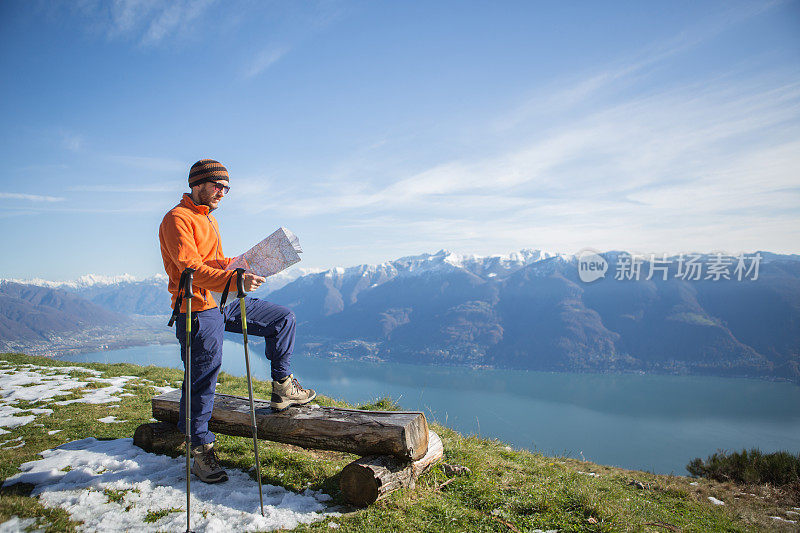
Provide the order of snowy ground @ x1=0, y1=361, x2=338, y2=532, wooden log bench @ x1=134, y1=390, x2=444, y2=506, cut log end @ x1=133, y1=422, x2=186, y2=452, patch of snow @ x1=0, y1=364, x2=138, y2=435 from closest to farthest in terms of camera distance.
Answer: snowy ground @ x1=0, y1=361, x2=338, y2=532 → wooden log bench @ x1=134, y1=390, x2=444, y2=506 → cut log end @ x1=133, y1=422, x2=186, y2=452 → patch of snow @ x1=0, y1=364, x2=138, y2=435

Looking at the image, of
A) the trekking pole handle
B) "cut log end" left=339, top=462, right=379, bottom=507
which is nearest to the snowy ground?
"cut log end" left=339, top=462, right=379, bottom=507

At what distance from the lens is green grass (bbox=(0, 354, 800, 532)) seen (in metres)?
4.13

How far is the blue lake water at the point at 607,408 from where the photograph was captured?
7088 cm

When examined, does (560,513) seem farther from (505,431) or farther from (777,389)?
(777,389)

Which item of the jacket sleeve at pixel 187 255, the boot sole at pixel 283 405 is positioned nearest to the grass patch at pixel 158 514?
the boot sole at pixel 283 405

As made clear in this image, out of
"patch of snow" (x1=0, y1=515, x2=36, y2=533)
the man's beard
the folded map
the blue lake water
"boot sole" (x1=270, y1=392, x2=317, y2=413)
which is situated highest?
the man's beard

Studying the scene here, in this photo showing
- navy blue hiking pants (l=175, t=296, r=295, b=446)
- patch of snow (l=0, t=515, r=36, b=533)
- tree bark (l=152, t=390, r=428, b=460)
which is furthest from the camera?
tree bark (l=152, t=390, r=428, b=460)

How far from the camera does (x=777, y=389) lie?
12781 cm

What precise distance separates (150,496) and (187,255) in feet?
8.66

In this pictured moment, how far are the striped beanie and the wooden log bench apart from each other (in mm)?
3088

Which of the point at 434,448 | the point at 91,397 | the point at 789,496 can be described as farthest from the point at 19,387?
the point at 789,496

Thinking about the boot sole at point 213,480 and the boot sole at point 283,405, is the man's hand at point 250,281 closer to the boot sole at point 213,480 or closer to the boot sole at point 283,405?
the boot sole at point 283,405

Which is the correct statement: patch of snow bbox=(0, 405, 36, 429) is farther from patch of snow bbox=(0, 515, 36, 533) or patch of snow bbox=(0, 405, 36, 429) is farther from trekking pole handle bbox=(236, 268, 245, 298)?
trekking pole handle bbox=(236, 268, 245, 298)

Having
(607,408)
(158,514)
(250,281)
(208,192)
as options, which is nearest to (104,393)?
(158,514)
